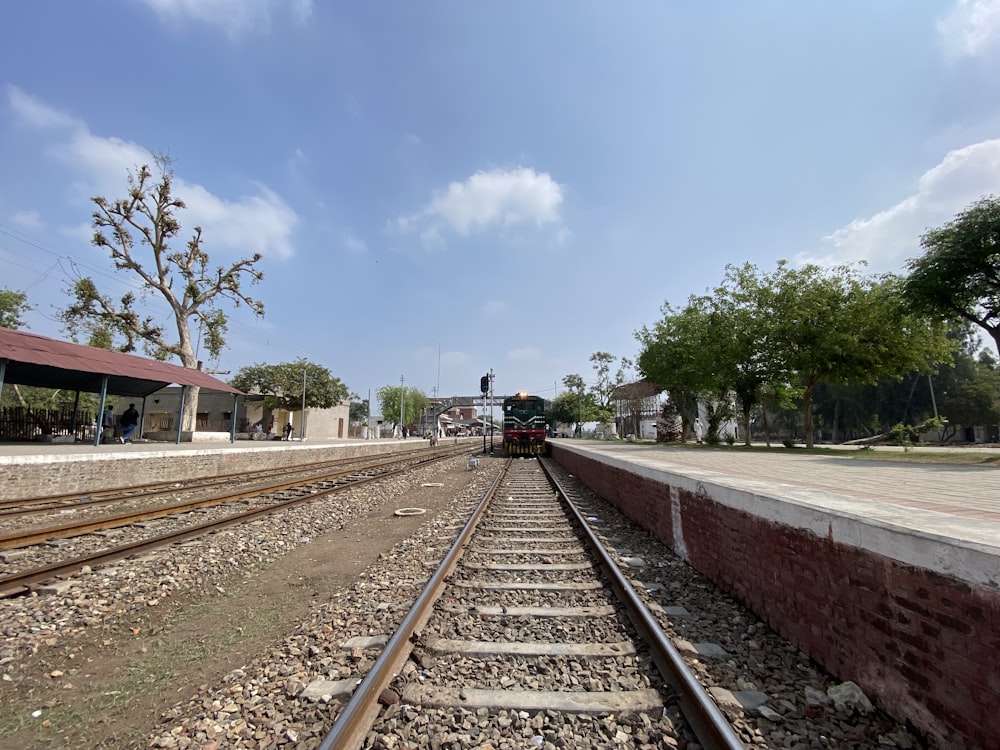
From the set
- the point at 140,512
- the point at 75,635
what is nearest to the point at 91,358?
the point at 140,512

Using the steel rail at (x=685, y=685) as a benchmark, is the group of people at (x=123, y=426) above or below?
above

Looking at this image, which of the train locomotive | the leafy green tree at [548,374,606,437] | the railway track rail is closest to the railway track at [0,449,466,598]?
the railway track rail

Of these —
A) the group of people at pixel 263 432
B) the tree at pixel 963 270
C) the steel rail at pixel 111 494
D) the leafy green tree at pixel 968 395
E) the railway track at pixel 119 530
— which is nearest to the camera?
the railway track at pixel 119 530

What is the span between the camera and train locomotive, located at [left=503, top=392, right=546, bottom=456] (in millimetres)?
25500

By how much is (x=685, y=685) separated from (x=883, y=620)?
1.10 meters

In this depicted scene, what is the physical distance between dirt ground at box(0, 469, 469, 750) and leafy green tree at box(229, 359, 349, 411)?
33477 mm

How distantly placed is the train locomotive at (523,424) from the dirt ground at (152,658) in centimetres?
1969

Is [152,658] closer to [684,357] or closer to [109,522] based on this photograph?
[109,522]

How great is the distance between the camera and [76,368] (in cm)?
1429

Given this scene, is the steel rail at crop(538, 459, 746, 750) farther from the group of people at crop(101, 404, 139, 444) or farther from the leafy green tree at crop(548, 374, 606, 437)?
the leafy green tree at crop(548, 374, 606, 437)

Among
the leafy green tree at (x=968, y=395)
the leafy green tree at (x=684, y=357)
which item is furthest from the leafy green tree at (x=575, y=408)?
the leafy green tree at (x=968, y=395)

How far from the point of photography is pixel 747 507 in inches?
160

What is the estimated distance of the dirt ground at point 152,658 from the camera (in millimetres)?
2725

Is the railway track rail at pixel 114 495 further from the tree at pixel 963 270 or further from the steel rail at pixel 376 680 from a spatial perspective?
the tree at pixel 963 270
